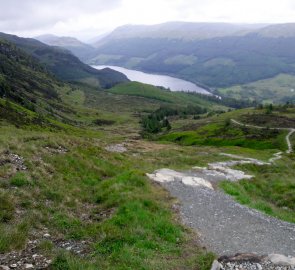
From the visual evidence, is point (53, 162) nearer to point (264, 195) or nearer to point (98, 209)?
point (98, 209)

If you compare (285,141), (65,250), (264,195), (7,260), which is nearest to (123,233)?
(65,250)

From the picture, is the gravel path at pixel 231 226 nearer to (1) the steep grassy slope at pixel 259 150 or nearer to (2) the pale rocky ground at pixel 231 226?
(2) the pale rocky ground at pixel 231 226

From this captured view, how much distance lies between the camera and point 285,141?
390 feet

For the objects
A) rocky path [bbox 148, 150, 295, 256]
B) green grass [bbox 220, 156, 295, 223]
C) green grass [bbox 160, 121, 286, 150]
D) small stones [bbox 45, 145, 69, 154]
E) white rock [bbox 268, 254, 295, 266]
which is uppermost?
small stones [bbox 45, 145, 69, 154]

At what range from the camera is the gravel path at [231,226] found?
61.4 feet

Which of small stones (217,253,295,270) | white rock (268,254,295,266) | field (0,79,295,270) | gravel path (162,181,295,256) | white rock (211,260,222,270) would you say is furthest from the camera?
gravel path (162,181,295,256)

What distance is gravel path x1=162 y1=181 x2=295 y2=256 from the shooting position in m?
18.7

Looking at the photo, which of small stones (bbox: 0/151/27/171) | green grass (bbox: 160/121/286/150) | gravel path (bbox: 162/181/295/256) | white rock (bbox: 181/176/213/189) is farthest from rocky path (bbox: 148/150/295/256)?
green grass (bbox: 160/121/286/150)

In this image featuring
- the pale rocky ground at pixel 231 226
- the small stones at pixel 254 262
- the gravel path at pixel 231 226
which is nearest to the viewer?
the small stones at pixel 254 262

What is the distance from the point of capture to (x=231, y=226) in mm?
21859

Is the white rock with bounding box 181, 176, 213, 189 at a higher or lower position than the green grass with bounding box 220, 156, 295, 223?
higher

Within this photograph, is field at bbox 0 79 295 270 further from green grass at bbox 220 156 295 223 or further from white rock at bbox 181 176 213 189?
white rock at bbox 181 176 213 189

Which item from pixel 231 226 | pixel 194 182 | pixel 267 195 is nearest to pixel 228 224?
pixel 231 226

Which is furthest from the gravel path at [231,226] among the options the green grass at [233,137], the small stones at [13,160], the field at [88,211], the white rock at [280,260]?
the green grass at [233,137]
